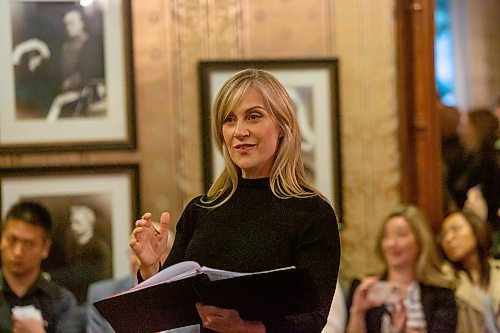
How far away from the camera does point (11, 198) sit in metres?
3.51

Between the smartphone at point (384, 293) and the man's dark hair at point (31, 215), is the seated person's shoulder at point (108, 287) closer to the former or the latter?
the man's dark hair at point (31, 215)

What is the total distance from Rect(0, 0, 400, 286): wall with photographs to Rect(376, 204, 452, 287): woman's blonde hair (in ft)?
0.75

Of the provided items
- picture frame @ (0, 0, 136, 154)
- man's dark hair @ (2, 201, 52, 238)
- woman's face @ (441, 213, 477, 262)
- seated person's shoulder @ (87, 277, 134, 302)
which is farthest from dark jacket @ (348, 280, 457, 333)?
man's dark hair @ (2, 201, 52, 238)

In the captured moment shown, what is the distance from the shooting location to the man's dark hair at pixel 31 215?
3.35 metres

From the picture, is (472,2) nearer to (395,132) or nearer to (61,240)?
(395,132)

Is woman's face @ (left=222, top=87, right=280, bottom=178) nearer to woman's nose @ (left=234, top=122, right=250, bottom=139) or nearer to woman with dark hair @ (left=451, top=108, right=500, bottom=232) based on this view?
woman's nose @ (left=234, top=122, right=250, bottom=139)

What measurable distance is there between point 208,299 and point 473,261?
232 cm

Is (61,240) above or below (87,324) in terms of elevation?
above

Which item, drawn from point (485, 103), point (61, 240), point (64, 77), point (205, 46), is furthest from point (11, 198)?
point (485, 103)

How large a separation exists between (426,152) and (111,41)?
4.71 feet

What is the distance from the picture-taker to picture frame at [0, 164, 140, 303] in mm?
3514

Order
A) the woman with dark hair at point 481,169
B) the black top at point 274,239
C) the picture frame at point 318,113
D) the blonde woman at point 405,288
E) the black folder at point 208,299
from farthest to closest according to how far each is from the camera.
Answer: the woman with dark hair at point 481,169 < the picture frame at point 318,113 < the blonde woman at point 405,288 < the black top at point 274,239 < the black folder at point 208,299

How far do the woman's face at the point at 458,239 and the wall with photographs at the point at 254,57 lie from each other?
27cm

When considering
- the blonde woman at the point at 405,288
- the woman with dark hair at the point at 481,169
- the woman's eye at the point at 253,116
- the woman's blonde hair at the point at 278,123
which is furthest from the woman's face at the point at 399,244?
the woman's eye at the point at 253,116
